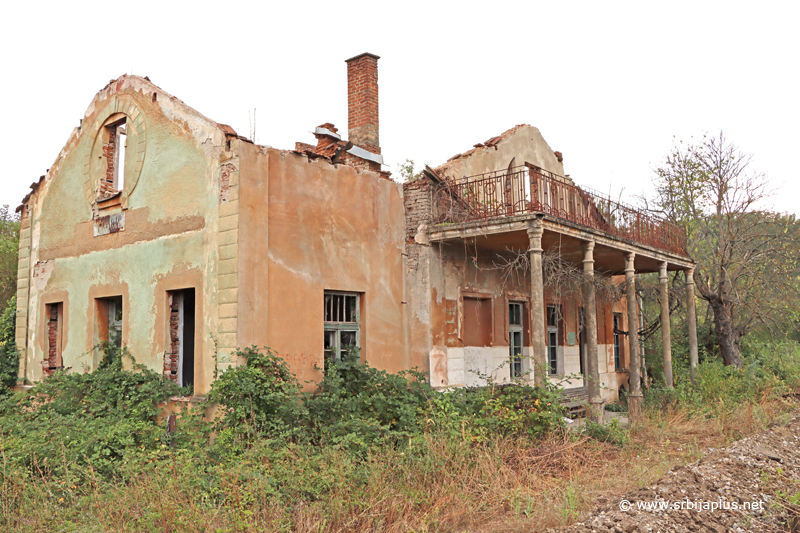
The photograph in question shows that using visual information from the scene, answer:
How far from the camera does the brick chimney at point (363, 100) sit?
12734 millimetres

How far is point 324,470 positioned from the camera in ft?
21.2

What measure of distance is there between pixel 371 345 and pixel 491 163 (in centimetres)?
493

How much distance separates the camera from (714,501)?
620 cm

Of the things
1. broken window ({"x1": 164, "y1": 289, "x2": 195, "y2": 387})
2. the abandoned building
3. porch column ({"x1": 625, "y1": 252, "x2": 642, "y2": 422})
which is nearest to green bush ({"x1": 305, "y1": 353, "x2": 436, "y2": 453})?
the abandoned building

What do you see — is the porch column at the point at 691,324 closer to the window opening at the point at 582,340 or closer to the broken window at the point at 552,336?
the window opening at the point at 582,340

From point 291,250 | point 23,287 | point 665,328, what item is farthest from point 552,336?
point 23,287

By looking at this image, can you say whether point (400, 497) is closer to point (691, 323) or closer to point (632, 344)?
point (632, 344)

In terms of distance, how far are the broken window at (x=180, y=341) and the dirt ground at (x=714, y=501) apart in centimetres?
676

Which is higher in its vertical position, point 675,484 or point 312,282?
point 312,282

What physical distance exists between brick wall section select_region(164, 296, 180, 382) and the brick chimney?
5024 millimetres

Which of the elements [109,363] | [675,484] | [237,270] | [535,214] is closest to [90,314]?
[109,363]

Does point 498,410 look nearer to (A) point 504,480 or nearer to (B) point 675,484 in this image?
(A) point 504,480

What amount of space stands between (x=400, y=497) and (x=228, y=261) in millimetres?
4504

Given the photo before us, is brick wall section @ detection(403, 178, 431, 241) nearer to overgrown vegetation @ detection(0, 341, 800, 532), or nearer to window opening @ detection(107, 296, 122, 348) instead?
overgrown vegetation @ detection(0, 341, 800, 532)
